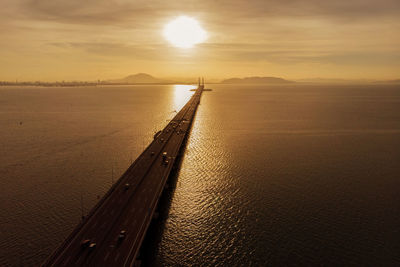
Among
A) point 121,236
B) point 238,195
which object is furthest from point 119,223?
point 238,195

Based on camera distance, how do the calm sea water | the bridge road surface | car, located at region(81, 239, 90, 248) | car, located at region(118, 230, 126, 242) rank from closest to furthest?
the bridge road surface < car, located at region(81, 239, 90, 248) < car, located at region(118, 230, 126, 242) < the calm sea water

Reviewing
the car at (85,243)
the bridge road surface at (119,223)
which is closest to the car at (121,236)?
the bridge road surface at (119,223)

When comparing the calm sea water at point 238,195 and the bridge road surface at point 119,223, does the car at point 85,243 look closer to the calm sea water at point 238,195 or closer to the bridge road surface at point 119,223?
the bridge road surface at point 119,223

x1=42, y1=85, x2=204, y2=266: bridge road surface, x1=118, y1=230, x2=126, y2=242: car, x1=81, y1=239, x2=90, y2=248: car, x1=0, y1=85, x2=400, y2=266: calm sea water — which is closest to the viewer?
x1=42, y1=85, x2=204, y2=266: bridge road surface

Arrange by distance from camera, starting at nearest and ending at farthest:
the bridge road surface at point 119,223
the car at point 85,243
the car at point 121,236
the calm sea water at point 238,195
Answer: the bridge road surface at point 119,223 → the car at point 85,243 → the car at point 121,236 → the calm sea water at point 238,195

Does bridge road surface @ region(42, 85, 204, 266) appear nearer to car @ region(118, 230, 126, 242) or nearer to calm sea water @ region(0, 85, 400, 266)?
car @ region(118, 230, 126, 242)

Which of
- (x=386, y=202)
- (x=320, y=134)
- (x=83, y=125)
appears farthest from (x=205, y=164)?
(x=83, y=125)

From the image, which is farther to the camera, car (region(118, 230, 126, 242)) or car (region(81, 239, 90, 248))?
car (region(118, 230, 126, 242))

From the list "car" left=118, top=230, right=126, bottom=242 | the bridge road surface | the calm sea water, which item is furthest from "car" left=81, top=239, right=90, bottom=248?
the calm sea water

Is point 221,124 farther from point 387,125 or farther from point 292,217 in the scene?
point 292,217
